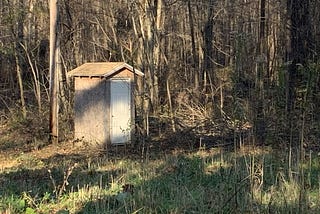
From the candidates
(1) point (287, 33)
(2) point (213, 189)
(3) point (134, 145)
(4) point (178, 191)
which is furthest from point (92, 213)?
(1) point (287, 33)

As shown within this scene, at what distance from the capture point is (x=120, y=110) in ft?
45.9

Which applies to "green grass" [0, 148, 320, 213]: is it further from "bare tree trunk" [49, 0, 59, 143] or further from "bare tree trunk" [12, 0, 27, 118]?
→ "bare tree trunk" [12, 0, 27, 118]

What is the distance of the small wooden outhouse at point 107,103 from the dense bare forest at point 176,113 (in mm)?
504

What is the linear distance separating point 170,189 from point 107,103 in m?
7.05

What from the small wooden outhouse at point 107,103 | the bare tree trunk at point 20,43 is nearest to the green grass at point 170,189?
the small wooden outhouse at point 107,103

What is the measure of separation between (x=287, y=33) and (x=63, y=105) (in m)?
7.93

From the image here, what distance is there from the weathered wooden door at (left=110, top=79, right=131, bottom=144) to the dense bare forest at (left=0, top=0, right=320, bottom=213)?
0.52m

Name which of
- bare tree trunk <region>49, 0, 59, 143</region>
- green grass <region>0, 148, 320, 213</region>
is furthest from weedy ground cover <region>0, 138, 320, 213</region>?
bare tree trunk <region>49, 0, 59, 143</region>

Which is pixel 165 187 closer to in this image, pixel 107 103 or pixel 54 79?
pixel 107 103

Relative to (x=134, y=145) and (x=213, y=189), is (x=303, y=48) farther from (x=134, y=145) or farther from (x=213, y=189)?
(x=213, y=189)

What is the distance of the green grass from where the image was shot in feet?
18.5

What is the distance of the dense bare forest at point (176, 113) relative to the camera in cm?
630

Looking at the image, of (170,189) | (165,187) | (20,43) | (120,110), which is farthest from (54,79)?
(170,189)

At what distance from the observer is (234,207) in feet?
17.9
